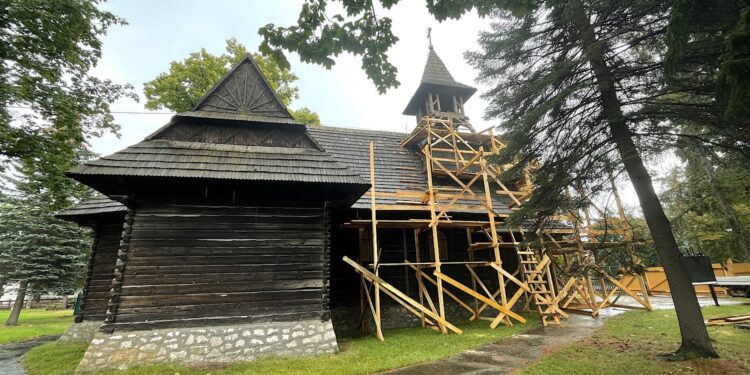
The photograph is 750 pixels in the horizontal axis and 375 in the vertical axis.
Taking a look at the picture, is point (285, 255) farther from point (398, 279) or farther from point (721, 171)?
point (721, 171)

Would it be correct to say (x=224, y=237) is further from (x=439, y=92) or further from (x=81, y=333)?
(x=439, y=92)

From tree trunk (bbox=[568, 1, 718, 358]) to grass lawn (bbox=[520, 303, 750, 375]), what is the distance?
40 centimetres

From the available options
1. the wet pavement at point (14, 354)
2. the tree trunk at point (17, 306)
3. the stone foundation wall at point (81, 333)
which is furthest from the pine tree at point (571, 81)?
the tree trunk at point (17, 306)

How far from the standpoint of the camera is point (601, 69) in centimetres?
621

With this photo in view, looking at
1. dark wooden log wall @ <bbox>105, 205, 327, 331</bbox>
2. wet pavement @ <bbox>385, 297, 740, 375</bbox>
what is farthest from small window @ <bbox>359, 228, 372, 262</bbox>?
wet pavement @ <bbox>385, 297, 740, 375</bbox>

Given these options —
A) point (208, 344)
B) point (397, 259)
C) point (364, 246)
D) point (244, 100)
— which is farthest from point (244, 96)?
point (397, 259)

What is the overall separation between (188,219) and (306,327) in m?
3.75

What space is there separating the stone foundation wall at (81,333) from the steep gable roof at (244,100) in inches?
276

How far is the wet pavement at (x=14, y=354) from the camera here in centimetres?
718

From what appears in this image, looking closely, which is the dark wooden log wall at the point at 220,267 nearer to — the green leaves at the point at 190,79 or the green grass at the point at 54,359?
the green grass at the point at 54,359

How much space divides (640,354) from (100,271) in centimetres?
1393

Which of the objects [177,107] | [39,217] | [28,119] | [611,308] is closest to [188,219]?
[28,119]

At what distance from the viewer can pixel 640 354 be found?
596 centimetres

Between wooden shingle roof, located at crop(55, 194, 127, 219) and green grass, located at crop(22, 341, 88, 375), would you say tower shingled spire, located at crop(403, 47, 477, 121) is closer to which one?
wooden shingle roof, located at crop(55, 194, 127, 219)
